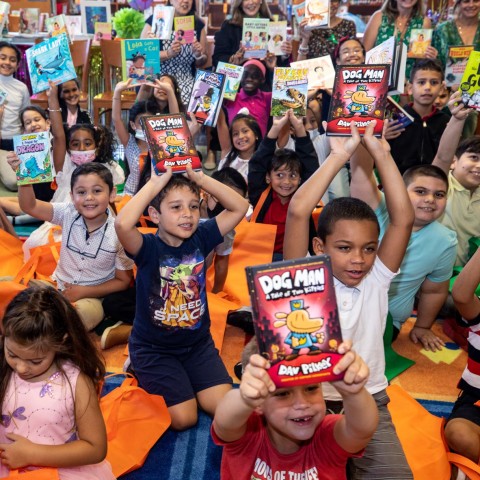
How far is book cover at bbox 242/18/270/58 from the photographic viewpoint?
4.18m

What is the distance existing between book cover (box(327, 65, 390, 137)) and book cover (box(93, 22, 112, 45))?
4.27 meters

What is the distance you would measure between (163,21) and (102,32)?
1353mm

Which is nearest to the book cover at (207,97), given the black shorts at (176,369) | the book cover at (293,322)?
the black shorts at (176,369)

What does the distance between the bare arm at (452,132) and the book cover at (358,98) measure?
90 cm

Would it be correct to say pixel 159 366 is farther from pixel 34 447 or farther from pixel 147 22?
pixel 147 22

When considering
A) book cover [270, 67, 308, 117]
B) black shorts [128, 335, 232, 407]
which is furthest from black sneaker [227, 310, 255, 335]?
book cover [270, 67, 308, 117]

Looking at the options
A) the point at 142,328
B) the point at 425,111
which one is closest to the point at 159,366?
the point at 142,328

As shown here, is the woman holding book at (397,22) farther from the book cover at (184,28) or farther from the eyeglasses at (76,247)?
the eyeglasses at (76,247)

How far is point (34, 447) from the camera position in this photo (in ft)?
4.91

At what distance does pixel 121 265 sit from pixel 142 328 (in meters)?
0.58

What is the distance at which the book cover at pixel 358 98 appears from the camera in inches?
72.4

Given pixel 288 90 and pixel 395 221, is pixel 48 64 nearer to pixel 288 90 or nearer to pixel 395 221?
pixel 288 90

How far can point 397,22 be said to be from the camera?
3916 millimetres

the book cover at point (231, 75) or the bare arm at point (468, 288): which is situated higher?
the book cover at point (231, 75)
